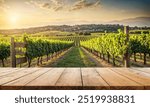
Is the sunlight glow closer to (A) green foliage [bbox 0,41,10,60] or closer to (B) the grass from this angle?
(A) green foliage [bbox 0,41,10,60]

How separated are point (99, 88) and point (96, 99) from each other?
0.16 metres

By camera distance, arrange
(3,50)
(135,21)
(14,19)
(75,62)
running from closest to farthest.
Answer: (135,21)
(14,19)
(3,50)
(75,62)

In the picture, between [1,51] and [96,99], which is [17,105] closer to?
[96,99]

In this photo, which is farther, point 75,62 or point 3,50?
point 75,62

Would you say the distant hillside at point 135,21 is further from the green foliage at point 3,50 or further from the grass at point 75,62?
the grass at point 75,62

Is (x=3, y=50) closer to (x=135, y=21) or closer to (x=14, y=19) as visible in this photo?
(x=14, y=19)

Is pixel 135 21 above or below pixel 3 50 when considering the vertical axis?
above

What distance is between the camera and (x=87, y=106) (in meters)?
1.81

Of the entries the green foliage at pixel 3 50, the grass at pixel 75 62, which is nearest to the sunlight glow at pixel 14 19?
the green foliage at pixel 3 50

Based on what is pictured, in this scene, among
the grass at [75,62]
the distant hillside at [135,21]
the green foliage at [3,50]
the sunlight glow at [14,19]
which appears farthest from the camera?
the grass at [75,62]

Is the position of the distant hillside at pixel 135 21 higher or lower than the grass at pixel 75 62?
higher

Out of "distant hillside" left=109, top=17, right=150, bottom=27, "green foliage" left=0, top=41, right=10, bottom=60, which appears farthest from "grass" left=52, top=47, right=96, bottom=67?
"distant hillside" left=109, top=17, right=150, bottom=27

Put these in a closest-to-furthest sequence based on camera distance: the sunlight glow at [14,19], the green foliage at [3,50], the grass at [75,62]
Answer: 1. the sunlight glow at [14,19]
2. the green foliage at [3,50]
3. the grass at [75,62]

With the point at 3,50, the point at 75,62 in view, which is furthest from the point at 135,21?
the point at 75,62
